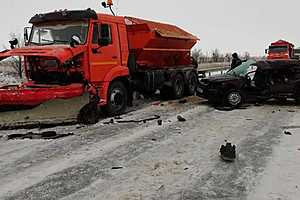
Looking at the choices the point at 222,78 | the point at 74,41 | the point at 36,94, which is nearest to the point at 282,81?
A: the point at 222,78

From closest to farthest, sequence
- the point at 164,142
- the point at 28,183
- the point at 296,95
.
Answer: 1. the point at 28,183
2. the point at 164,142
3. the point at 296,95

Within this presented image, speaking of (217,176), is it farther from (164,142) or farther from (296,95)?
(296,95)

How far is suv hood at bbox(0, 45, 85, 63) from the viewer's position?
880 cm

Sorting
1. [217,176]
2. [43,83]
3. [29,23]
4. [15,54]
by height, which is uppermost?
[29,23]

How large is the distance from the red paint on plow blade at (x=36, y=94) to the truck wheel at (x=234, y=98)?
4.86m

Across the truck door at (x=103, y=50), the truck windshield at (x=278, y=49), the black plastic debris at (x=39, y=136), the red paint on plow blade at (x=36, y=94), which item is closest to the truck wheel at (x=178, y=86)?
the truck door at (x=103, y=50)

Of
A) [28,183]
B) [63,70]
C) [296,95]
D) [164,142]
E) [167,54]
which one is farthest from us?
[167,54]

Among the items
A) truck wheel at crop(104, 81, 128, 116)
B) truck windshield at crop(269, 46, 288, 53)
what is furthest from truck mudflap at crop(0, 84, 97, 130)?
truck windshield at crop(269, 46, 288, 53)

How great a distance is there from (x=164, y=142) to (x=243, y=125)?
99.5 inches

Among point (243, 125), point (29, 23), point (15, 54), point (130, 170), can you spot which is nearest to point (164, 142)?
point (130, 170)

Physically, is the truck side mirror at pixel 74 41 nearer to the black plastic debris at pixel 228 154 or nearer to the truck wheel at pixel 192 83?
the black plastic debris at pixel 228 154

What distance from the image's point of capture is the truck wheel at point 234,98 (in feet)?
39.9

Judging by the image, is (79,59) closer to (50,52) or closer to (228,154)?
(50,52)

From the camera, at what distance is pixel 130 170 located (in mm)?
5688
